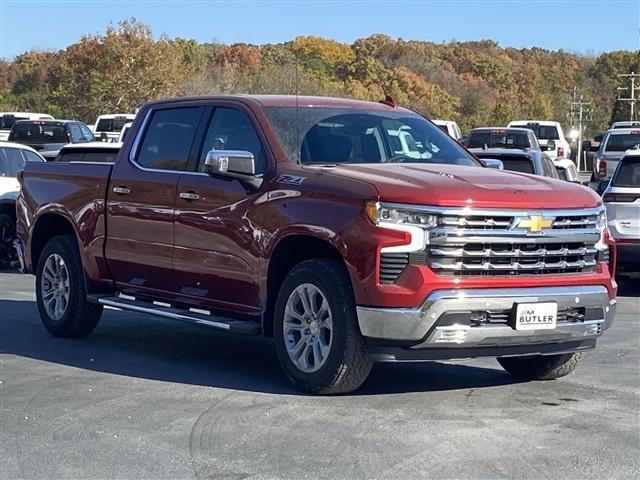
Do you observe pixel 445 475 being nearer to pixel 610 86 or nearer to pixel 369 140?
pixel 369 140

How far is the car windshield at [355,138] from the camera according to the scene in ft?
26.7

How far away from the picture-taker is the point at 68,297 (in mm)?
9844

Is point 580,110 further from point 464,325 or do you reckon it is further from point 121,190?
point 464,325

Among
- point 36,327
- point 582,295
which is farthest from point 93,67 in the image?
point 582,295

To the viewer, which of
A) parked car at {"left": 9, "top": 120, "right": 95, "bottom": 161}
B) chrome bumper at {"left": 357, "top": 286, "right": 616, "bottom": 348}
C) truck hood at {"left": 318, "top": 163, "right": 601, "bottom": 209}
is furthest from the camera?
parked car at {"left": 9, "top": 120, "right": 95, "bottom": 161}

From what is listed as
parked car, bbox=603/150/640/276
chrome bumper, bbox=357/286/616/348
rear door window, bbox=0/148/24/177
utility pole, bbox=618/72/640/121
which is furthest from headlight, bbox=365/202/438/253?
utility pole, bbox=618/72/640/121

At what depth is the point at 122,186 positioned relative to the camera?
30.1 ft

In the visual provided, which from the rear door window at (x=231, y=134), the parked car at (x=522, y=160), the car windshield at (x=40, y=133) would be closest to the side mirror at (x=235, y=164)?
the rear door window at (x=231, y=134)

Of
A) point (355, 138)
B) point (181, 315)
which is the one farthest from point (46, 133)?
point (355, 138)

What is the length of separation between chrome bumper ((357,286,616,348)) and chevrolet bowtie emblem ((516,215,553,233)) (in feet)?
1.23

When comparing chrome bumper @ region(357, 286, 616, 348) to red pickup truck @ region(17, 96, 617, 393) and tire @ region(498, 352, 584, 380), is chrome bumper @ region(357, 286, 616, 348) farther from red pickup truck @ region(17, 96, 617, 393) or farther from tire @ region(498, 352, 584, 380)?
tire @ region(498, 352, 584, 380)

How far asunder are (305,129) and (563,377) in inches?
102

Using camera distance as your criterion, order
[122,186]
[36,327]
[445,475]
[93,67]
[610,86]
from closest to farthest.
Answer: [445,475]
[122,186]
[36,327]
[93,67]
[610,86]

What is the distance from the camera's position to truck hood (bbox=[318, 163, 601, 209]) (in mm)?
6945
